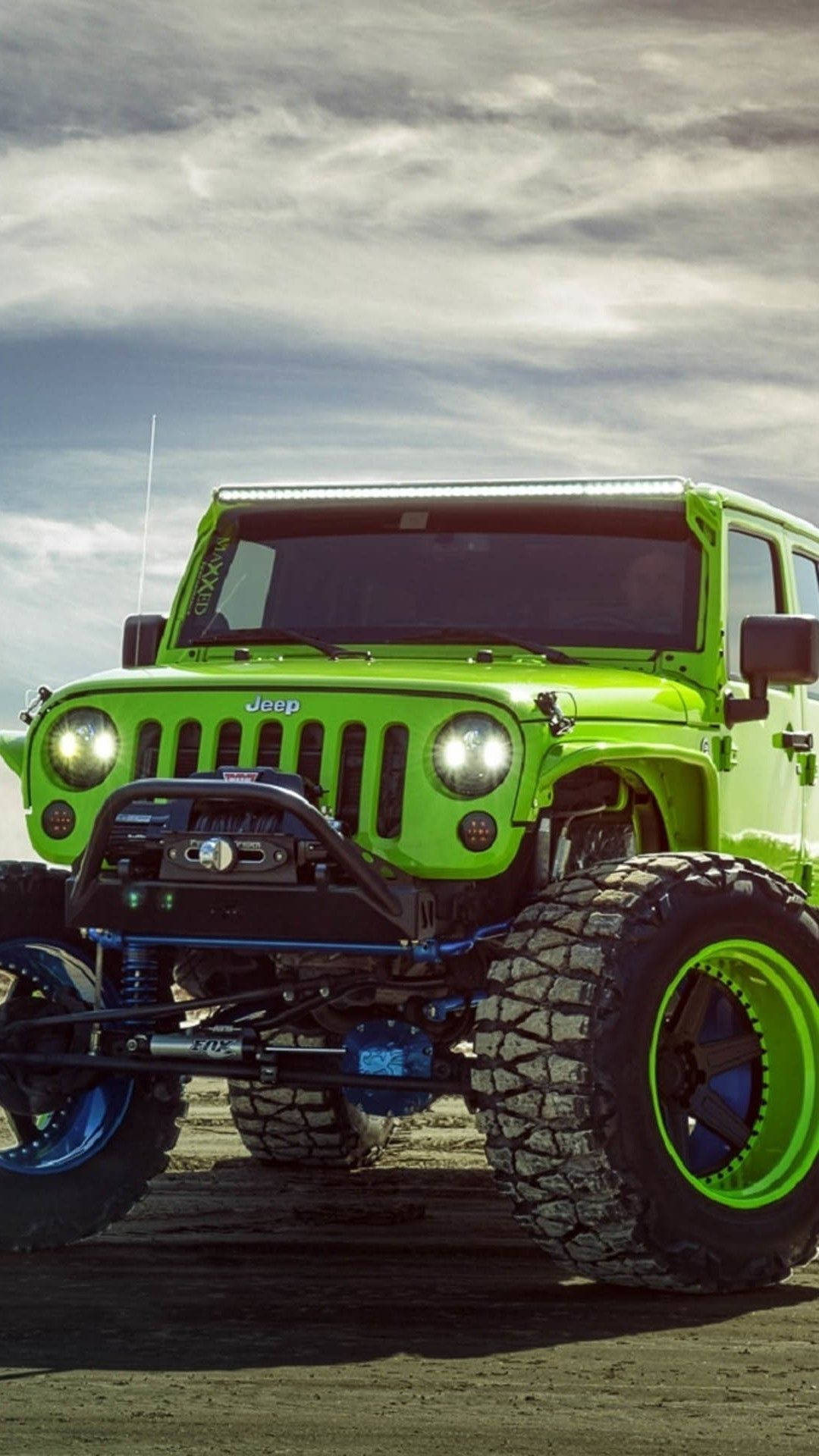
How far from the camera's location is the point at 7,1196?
26.0ft

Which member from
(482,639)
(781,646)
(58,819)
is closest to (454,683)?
(482,639)

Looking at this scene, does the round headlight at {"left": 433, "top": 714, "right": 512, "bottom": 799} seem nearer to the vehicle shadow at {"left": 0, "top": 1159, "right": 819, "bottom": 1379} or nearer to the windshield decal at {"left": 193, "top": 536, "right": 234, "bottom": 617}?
the vehicle shadow at {"left": 0, "top": 1159, "right": 819, "bottom": 1379}

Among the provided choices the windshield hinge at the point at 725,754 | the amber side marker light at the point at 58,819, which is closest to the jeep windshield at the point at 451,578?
the windshield hinge at the point at 725,754

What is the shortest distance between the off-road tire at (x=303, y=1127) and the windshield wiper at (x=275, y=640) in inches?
70.6

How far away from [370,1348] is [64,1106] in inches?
89.7

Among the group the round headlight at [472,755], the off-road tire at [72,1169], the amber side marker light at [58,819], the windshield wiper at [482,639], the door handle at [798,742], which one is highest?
the windshield wiper at [482,639]

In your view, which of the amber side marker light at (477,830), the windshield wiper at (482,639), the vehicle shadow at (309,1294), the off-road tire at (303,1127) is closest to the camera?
the vehicle shadow at (309,1294)

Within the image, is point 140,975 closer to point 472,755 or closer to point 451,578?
point 472,755

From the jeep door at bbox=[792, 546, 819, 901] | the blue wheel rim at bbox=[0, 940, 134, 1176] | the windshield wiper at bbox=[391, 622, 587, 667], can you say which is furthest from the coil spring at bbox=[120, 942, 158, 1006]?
the jeep door at bbox=[792, 546, 819, 901]

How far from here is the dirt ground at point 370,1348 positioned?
526 centimetres

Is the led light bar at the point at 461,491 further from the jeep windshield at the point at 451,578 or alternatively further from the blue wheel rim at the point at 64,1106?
the blue wheel rim at the point at 64,1106

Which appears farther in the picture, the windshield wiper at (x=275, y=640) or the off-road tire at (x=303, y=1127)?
the off-road tire at (x=303, y=1127)

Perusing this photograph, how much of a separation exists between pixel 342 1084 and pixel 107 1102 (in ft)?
3.95

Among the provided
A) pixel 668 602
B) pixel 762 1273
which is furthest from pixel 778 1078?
pixel 668 602
